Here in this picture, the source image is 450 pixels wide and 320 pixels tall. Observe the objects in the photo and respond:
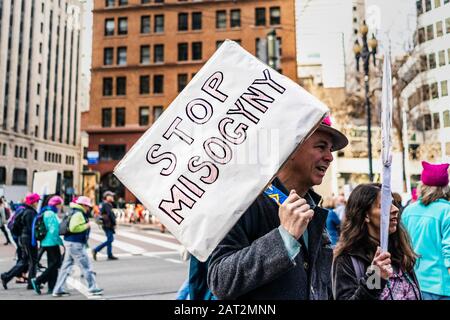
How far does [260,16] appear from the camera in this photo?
32.8 metres

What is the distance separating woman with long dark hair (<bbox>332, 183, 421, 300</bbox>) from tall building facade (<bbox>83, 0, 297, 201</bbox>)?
119ft

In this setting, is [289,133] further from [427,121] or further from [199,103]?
[427,121]

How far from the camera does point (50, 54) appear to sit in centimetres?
548

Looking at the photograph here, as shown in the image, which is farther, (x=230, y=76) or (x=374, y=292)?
(x=374, y=292)

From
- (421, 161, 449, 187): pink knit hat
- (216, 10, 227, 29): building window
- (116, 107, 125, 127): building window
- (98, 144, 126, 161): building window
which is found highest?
(216, 10, 227, 29): building window

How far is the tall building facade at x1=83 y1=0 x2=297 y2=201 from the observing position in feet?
125

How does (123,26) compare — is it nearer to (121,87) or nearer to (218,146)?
(121,87)

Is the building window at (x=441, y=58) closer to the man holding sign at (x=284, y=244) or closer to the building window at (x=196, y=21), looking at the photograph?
the man holding sign at (x=284, y=244)

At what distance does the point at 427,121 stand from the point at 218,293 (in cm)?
378

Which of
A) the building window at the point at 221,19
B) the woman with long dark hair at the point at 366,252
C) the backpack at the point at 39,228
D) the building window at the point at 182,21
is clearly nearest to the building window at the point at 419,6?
the woman with long dark hair at the point at 366,252

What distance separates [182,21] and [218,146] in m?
38.8

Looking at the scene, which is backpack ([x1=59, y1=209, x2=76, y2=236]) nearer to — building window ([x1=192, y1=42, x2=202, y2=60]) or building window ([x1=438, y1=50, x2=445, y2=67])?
building window ([x1=438, y1=50, x2=445, y2=67])

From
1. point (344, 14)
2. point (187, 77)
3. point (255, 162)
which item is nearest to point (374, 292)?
point (255, 162)

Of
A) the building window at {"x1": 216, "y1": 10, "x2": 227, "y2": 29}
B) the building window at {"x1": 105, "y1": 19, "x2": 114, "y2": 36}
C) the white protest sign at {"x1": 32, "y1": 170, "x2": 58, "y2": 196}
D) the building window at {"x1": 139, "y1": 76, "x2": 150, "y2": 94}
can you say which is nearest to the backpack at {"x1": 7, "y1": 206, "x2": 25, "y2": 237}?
the white protest sign at {"x1": 32, "y1": 170, "x2": 58, "y2": 196}
